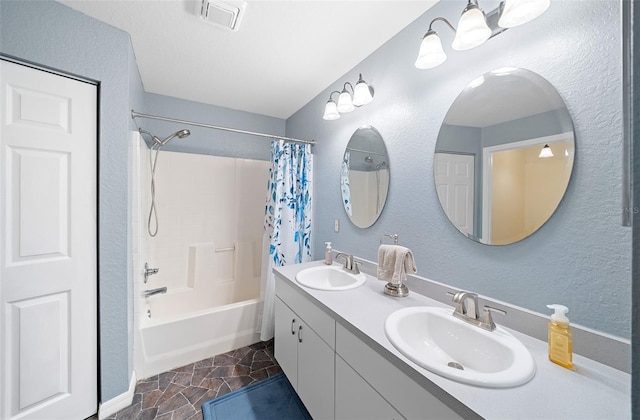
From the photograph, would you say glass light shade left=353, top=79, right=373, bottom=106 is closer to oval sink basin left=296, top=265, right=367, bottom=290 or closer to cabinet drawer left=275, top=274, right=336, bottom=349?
oval sink basin left=296, top=265, right=367, bottom=290

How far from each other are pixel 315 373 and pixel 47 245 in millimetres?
1620

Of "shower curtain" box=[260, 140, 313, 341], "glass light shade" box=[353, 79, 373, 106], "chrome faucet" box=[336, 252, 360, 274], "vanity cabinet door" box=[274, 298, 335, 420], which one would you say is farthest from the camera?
"shower curtain" box=[260, 140, 313, 341]

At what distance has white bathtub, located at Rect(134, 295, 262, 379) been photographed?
178 centimetres

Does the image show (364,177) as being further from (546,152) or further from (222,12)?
(222,12)

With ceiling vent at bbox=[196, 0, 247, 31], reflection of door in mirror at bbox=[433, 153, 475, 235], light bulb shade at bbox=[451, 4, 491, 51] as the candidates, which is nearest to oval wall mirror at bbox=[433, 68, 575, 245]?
reflection of door in mirror at bbox=[433, 153, 475, 235]

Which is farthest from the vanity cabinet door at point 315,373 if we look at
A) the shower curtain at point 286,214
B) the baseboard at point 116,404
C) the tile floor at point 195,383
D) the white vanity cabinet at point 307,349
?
the baseboard at point 116,404

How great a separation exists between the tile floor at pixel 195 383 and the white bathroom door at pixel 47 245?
0.28 meters

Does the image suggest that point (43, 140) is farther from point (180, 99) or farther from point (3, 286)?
point (180, 99)

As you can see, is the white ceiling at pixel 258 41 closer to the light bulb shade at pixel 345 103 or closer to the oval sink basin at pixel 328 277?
the light bulb shade at pixel 345 103

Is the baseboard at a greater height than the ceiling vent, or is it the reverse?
the ceiling vent

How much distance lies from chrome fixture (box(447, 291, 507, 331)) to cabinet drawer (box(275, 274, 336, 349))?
57cm

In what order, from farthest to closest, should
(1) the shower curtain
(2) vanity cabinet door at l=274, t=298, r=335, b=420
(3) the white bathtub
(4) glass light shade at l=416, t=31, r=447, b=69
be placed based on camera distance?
(1) the shower curtain
(3) the white bathtub
(2) vanity cabinet door at l=274, t=298, r=335, b=420
(4) glass light shade at l=416, t=31, r=447, b=69

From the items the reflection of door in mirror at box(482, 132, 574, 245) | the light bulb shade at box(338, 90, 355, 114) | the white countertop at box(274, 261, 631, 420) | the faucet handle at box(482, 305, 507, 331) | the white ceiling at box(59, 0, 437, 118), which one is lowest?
the white countertop at box(274, 261, 631, 420)

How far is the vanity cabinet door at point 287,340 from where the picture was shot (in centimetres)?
149
